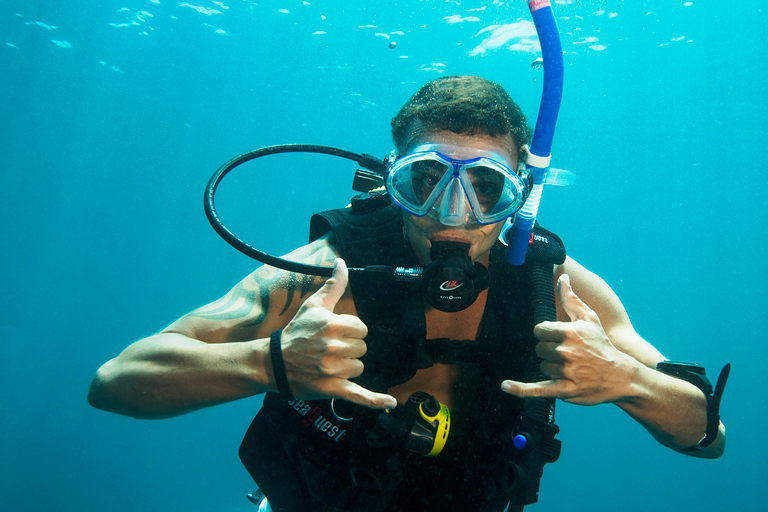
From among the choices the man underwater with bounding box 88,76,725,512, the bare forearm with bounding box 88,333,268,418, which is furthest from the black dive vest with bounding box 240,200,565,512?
the bare forearm with bounding box 88,333,268,418

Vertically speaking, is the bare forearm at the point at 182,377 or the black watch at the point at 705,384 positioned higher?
the black watch at the point at 705,384

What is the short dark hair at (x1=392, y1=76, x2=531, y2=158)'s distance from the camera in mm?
2299

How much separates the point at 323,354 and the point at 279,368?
211mm

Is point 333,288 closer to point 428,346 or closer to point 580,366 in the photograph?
point 428,346

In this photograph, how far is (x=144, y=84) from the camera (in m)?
26.3

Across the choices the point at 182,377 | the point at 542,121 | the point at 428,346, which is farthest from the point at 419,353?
the point at 542,121

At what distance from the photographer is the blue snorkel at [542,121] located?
5.54 ft

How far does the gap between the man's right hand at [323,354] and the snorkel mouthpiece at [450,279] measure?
1.79ft

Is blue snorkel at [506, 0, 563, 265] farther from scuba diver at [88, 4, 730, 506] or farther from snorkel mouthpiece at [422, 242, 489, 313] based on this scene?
snorkel mouthpiece at [422, 242, 489, 313]

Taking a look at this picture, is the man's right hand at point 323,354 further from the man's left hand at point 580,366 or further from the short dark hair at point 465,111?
the short dark hair at point 465,111

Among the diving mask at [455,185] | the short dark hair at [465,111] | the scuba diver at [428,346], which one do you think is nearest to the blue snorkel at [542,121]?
the scuba diver at [428,346]

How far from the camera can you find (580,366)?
165cm

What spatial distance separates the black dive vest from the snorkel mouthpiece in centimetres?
28

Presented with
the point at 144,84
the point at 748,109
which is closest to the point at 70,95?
the point at 144,84
